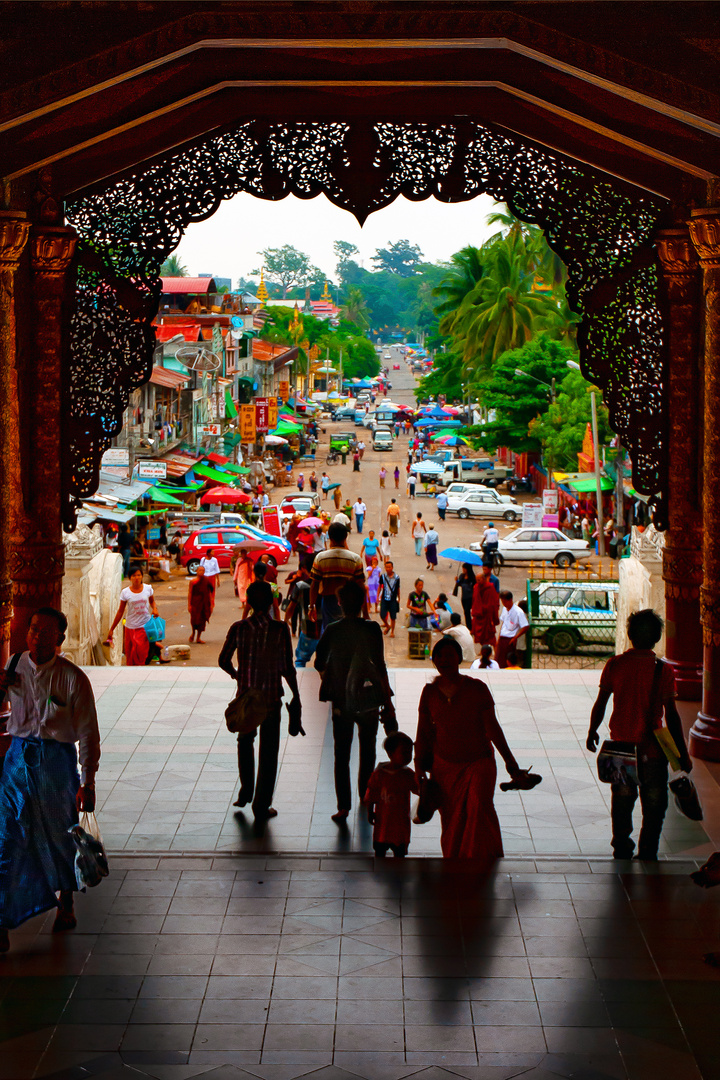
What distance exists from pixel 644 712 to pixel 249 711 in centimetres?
213

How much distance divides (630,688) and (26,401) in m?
4.85

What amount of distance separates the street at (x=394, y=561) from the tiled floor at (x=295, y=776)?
797 centimetres

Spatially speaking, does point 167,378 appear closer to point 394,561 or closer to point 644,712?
point 394,561

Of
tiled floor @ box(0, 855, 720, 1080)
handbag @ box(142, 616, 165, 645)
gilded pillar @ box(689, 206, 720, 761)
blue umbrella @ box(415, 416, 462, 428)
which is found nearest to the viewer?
tiled floor @ box(0, 855, 720, 1080)

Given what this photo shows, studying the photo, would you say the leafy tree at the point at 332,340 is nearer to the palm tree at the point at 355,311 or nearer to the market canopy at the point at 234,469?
the palm tree at the point at 355,311

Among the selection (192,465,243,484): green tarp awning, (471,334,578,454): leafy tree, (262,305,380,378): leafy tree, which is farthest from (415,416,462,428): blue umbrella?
(192,465,243,484): green tarp awning

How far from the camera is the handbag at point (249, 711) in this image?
6938mm

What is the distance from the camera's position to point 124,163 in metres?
8.68

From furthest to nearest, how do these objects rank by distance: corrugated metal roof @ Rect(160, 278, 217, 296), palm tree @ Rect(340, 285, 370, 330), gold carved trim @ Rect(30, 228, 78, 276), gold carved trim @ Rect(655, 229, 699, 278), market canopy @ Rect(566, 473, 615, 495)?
palm tree @ Rect(340, 285, 370, 330), corrugated metal roof @ Rect(160, 278, 217, 296), market canopy @ Rect(566, 473, 615, 495), gold carved trim @ Rect(655, 229, 699, 278), gold carved trim @ Rect(30, 228, 78, 276)

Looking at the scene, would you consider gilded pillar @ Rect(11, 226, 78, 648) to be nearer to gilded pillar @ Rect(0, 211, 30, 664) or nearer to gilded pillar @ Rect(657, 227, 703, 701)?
gilded pillar @ Rect(0, 211, 30, 664)

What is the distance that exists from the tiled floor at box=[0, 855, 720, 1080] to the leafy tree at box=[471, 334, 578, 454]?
1481 inches

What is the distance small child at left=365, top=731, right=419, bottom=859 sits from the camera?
20.7ft

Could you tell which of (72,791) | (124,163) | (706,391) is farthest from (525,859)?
(124,163)

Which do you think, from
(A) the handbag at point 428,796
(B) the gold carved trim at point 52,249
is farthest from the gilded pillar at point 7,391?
(A) the handbag at point 428,796
